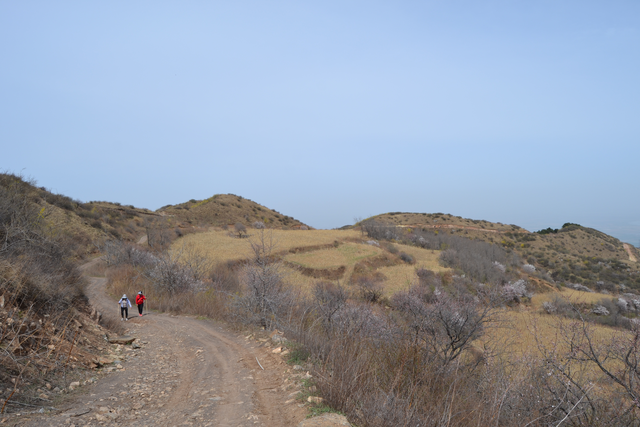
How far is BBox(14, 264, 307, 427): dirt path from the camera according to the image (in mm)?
4250

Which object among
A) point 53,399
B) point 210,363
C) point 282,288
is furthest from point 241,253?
point 53,399

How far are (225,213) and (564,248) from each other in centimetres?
5313

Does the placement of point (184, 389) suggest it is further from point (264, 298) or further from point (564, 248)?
point (564, 248)

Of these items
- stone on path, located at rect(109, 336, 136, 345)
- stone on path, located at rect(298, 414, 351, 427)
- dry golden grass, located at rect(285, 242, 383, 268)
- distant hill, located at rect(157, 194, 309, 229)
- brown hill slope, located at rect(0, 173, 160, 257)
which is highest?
distant hill, located at rect(157, 194, 309, 229)

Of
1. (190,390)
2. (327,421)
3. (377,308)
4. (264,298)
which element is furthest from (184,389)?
(377,308)

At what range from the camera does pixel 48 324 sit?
5.91 meters

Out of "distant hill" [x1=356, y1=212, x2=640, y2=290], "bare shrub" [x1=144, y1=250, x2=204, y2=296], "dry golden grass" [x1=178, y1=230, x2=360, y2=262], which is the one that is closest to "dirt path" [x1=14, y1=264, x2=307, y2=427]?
"bare shrub" [x1=144, y1=250, x2=204, y2=296]

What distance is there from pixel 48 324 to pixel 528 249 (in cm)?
5890

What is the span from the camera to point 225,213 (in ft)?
Answer: 184

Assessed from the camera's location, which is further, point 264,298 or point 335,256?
point 335,256

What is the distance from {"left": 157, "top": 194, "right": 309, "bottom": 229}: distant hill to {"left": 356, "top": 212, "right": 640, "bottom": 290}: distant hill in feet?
62.2

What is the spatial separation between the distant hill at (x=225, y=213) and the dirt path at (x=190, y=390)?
4294 cm

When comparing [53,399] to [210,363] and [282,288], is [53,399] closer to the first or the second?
[210,363]

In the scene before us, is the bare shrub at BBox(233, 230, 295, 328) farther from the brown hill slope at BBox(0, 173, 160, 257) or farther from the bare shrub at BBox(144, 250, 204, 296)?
the brown hill slope at BBox(0, 173, 160, 257)
